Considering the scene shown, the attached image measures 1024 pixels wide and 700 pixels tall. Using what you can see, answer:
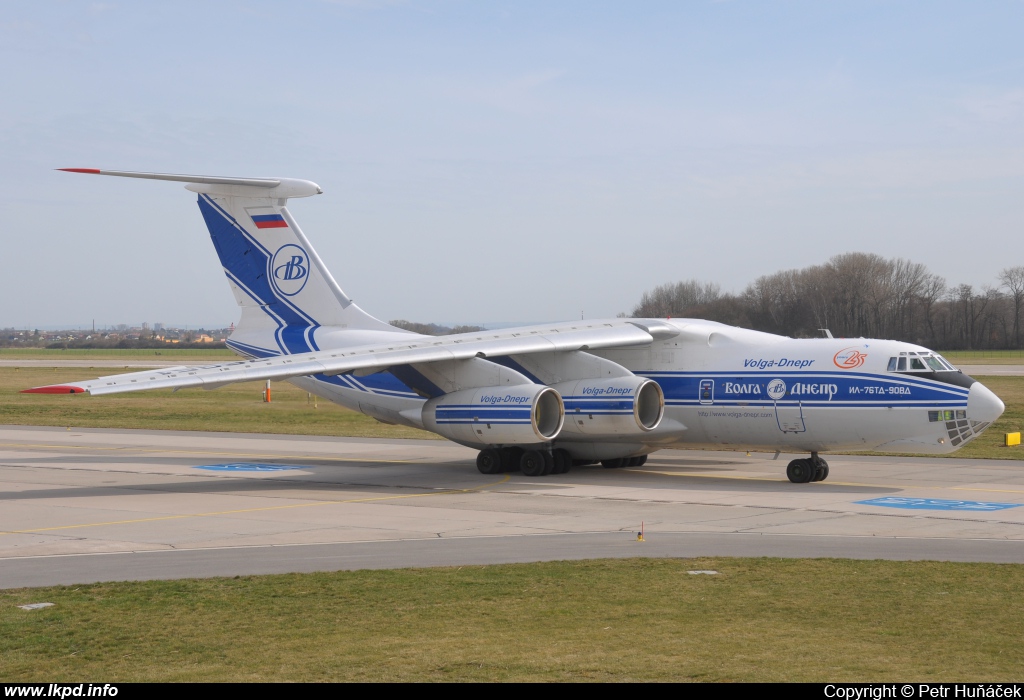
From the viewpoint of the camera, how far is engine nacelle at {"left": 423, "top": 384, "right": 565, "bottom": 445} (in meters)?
21.2

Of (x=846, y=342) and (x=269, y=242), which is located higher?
(x=269, y=242)

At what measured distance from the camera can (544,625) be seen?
9422mm

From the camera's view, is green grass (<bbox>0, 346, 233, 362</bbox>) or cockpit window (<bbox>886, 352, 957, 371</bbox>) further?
green grass (<bbox>0, 346, 233, 362</bbox>)

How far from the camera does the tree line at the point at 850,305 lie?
3628 centimetres

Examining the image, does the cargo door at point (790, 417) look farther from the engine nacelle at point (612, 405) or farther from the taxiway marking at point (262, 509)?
the taxiway marking at point (262, 509)

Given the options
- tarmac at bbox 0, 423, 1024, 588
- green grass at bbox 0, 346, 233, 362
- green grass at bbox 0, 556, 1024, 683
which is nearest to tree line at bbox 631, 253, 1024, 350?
tarmac at bbox 0, 423, 1024, 588

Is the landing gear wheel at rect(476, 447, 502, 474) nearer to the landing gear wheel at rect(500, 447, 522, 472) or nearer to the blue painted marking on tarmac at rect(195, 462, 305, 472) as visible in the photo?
the landing gear wheel at rect(500, 447, 522, 472)

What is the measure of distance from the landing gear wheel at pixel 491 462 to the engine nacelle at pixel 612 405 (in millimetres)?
1586

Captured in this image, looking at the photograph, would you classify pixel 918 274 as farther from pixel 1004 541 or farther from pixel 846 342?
pixel 1004 541

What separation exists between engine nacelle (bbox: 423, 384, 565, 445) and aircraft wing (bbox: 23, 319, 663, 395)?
2.92 ft

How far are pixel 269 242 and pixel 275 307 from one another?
5.15ft

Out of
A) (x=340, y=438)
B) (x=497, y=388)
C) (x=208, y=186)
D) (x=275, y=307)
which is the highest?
(x=208, y=186)

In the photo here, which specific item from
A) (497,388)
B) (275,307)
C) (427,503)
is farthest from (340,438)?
(427,503)
